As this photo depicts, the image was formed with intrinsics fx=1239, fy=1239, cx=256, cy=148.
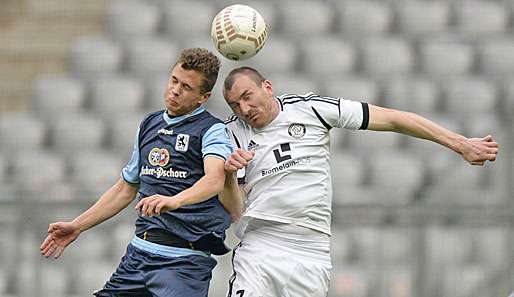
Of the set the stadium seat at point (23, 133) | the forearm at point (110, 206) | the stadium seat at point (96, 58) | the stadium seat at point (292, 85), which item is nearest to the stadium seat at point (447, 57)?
the stadium seat at point (292, 85)

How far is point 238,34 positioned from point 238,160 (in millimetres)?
828

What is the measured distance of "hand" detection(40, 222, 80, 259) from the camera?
6.25 metres

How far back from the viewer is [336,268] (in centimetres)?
974

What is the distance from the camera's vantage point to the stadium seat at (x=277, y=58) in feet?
38.8

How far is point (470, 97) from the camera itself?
36.1ft

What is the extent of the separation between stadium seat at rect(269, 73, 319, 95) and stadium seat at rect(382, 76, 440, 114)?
2.27ft

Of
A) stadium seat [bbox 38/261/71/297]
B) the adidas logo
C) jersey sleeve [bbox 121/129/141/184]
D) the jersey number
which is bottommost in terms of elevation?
stadium seat [bbox 38/261/71/297]

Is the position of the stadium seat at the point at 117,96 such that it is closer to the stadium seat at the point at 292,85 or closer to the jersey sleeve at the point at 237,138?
the stadium seat at the point at 292,85

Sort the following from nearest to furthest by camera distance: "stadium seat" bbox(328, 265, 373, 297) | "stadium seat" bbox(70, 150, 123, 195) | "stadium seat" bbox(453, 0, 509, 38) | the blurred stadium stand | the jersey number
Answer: the jersey number, the blurred stadium stand, "stadium seat" bbox(328, 265, 373, 297), "stadium seat" bbox(70, 150, 123, 195), "stadium seat" bbox(453, 0, 509, 38)

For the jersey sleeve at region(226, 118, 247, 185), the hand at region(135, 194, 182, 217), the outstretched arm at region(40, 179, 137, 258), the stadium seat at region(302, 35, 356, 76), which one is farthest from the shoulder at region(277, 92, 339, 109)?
the stadium seat at region(302, 35, 356, 76)

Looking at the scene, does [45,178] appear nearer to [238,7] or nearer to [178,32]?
[178,32]

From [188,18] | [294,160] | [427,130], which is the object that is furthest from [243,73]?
[188,18]

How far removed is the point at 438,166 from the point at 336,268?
3.78ft

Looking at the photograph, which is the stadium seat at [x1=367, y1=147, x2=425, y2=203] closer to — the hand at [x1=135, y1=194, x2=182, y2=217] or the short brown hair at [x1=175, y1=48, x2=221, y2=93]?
the short brown hair at [x1=175, y1=48, x2=221, y2=93]
